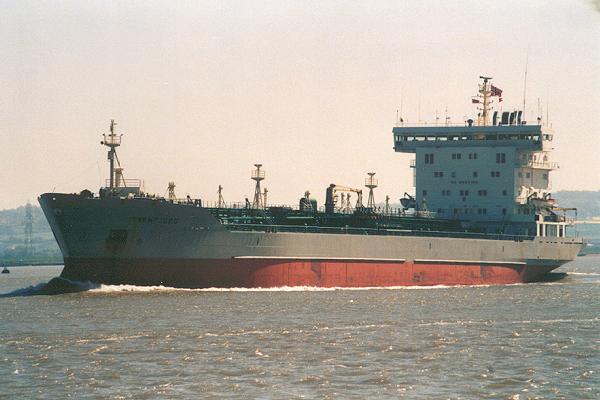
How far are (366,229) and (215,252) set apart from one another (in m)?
10.7

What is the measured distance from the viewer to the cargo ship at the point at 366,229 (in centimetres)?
5106

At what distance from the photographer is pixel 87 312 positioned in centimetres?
4244

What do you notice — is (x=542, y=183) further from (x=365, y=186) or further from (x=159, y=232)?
(x=159, y=232)

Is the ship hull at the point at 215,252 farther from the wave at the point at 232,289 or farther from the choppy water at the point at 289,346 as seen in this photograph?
the choppy water at the point at 289,346

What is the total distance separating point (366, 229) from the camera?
60.3 metres

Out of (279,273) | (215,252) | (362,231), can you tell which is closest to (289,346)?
(215,252)

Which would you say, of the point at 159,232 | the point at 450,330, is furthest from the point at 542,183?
the point at 450,330

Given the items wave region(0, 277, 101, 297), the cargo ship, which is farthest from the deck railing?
wave region(0, 277, 101, 297)

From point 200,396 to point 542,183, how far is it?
49.8m

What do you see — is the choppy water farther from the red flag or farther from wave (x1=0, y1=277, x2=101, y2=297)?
the red flag

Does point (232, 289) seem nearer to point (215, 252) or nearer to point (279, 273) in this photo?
point (215, 252)

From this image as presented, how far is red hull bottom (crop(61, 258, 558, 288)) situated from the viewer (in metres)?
51.2

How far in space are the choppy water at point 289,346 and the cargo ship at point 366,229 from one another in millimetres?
2130

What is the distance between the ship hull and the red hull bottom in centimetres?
5
